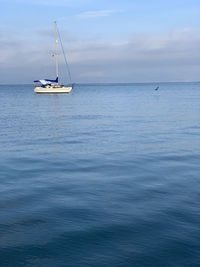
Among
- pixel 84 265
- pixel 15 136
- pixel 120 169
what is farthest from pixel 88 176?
pixel 15 136

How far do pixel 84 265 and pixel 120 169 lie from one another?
9331mm

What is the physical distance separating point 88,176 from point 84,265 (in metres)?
7.91

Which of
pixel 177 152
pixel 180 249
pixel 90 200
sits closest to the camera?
pixel 180 249

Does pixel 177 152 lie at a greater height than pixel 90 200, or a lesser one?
greater

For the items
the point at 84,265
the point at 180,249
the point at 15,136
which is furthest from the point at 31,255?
the point at 15,136

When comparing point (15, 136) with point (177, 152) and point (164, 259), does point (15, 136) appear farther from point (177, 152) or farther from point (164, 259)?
point (164, 259)

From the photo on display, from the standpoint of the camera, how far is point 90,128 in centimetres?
3328

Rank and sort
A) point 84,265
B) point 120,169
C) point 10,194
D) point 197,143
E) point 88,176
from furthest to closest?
point 197,143 → point 120,169 → point 88,176 → point 10,194 → point 84,265

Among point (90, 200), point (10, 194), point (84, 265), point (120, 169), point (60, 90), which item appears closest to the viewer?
point (84, 265)

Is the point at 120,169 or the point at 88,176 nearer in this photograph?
the point at 88,176

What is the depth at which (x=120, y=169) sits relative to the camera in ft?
54.0

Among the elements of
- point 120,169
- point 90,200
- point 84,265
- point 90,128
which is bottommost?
point 84,265

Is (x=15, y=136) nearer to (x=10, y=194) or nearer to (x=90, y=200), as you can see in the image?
(x=10, y=194)

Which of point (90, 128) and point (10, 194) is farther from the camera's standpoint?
point (90, 128)
